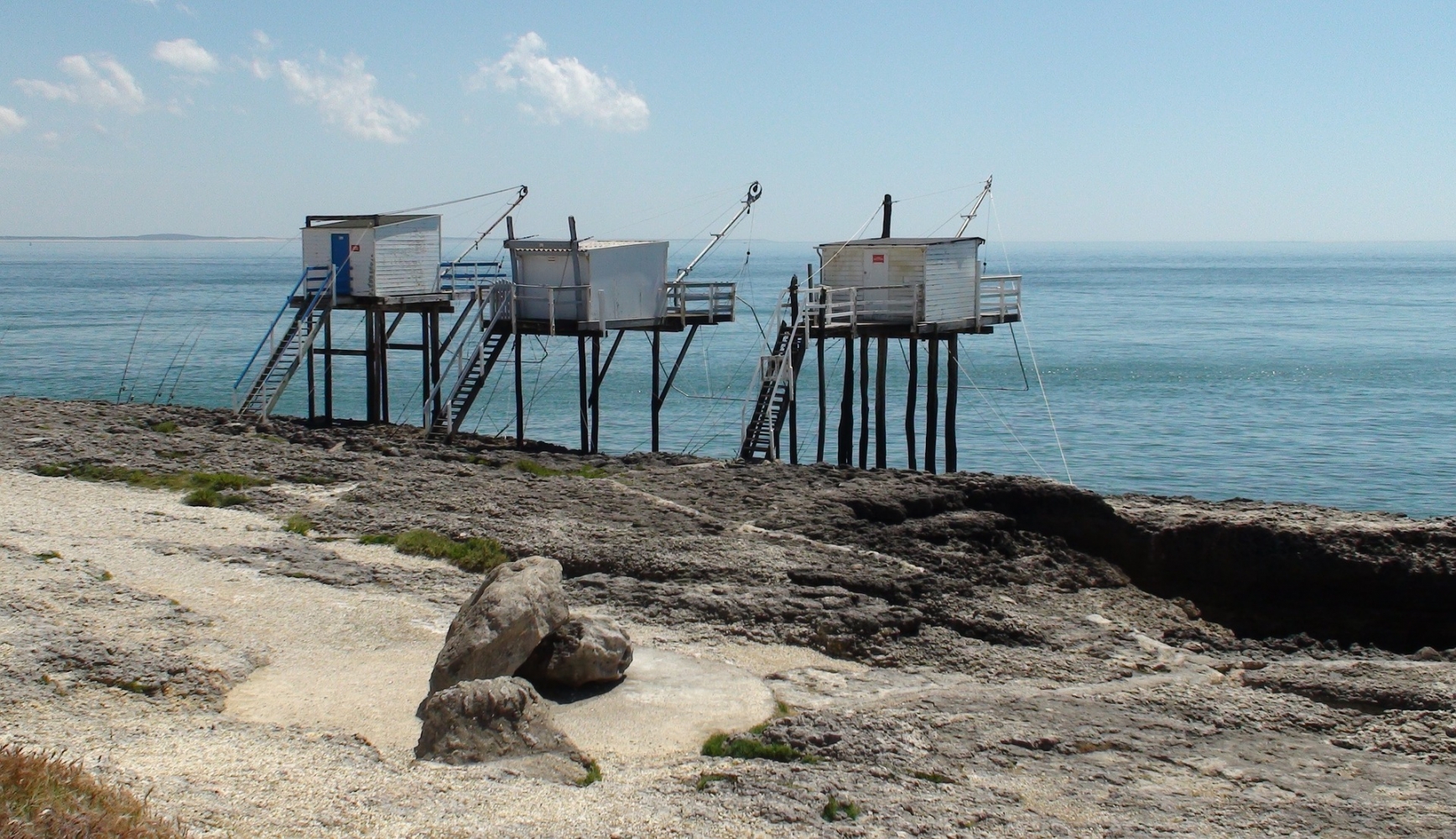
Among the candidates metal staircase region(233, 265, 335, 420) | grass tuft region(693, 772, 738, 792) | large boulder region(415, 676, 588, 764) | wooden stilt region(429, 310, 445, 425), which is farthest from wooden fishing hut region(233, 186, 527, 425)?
grass tuft region(693, 772, 738, 792)

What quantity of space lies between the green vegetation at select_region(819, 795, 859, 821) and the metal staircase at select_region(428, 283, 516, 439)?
21.0 meters

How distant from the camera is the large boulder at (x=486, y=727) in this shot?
11.1 metres

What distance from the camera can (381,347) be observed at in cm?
3500

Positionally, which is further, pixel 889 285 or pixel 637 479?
pixel 889 285

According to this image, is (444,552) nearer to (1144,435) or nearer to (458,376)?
(458,376)

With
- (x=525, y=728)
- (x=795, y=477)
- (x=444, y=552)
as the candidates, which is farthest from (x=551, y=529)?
(x=525, y=728)

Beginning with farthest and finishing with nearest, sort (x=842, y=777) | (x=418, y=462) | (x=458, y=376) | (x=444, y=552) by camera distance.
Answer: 1. (x=458, y=376)
2. (x=418, y=462)
3. (x=444, y=552)
4. (x=842, y=777)

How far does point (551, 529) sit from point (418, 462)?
6709mm

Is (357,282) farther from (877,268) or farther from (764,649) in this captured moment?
(764,649)

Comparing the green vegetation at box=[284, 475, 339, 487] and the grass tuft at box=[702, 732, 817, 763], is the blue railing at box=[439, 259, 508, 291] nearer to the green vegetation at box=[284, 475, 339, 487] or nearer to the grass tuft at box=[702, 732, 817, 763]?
the green vegetation at box=[284, 475, 339, 487]

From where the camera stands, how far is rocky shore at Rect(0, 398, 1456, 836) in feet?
34.8

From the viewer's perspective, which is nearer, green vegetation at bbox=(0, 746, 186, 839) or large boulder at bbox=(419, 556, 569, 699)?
green vegetation at bbox=(0, 746, 186, 839)

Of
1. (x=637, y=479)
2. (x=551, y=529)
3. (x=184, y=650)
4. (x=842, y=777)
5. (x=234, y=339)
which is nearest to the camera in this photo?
(x=842, y=777)

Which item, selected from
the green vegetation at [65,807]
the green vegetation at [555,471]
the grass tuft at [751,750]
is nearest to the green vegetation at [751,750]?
the grass tuft at [751,750]
